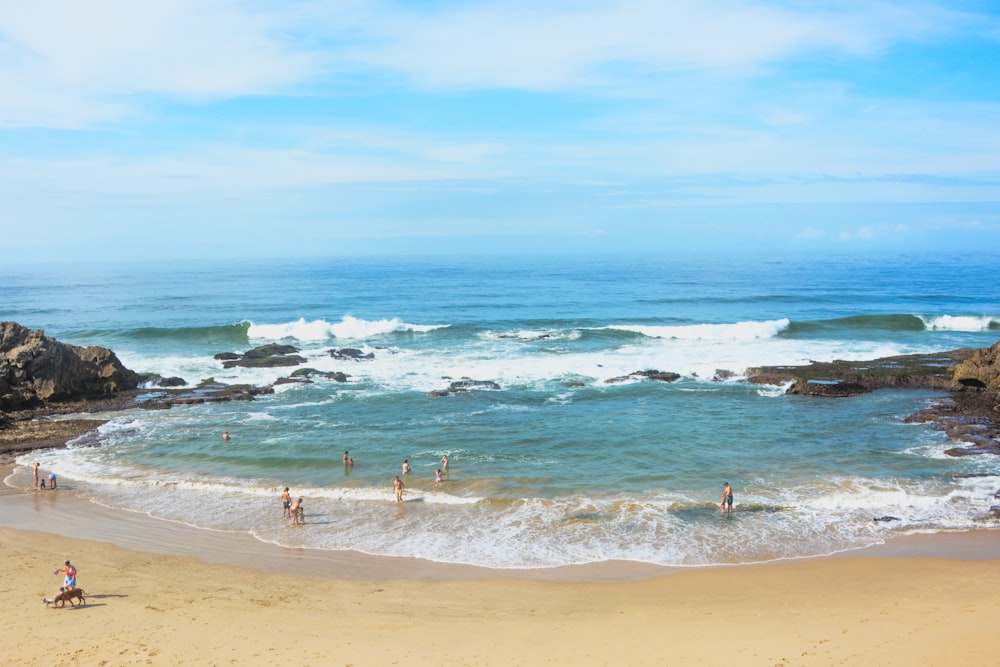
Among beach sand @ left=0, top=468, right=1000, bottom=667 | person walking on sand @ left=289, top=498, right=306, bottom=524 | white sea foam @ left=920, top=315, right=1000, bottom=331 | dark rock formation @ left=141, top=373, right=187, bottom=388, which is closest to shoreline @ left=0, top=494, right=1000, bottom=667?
beach sand @ left=0, top=468, right=1000, bottom=667

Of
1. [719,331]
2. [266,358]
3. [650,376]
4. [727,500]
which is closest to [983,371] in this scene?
[650,376]

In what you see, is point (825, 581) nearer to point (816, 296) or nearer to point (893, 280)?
point (816, 296)

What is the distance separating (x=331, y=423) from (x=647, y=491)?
12307 mm

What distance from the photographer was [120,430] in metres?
24.9

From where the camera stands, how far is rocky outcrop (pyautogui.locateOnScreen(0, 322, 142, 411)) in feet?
90.5

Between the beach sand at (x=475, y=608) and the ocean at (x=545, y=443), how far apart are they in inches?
33.0

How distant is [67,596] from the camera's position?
12438 mm

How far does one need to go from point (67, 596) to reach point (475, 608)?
7.16 m

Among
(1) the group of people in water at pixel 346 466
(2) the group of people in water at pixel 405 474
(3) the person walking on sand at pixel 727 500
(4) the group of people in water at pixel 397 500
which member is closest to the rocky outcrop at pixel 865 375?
(4) the group of people in water at pixel 397 500

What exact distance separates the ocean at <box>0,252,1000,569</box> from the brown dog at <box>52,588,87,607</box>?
4.09m

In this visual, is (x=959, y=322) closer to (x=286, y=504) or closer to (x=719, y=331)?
(x=719, y=331)

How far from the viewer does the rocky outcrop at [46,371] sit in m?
27.6

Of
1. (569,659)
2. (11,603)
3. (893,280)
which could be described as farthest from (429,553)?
(893,280)

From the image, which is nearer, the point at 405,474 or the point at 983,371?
the point at 405,474
